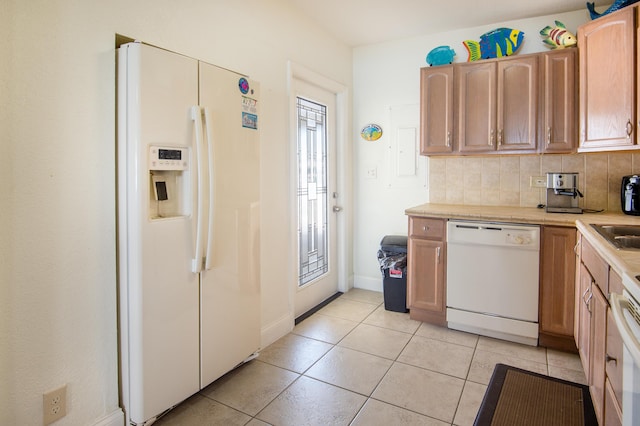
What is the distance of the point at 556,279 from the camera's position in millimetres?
2631

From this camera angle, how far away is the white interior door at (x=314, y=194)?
3.32 metres

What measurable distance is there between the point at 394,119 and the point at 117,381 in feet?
10.7

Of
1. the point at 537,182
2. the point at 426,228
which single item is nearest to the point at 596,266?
the point at 426,228

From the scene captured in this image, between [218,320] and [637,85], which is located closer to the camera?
[218,320]

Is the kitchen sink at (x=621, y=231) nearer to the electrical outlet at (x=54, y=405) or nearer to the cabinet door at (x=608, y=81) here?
the cabinet door at (x=608, y=81)

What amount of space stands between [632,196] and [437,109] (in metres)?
1.57

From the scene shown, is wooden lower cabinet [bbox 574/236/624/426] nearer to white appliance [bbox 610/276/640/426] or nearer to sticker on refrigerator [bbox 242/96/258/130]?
white appliance [bbox 610/276/640/426]

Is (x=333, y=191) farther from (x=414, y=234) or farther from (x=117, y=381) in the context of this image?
(x=117, y=381)

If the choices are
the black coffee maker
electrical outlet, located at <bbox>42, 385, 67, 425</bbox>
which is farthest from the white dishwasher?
electrical outlet, located at <bbox>42, 385, 67, 425</bbox>

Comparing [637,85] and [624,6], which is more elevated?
[624,6]

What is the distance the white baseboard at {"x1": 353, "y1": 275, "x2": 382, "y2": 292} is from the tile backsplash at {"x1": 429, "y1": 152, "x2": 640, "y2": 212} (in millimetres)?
1086

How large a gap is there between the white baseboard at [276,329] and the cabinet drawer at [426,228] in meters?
1.25

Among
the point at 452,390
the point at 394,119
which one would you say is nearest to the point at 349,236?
the point at 394,119

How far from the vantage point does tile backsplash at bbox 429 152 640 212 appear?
9.73ft
